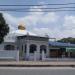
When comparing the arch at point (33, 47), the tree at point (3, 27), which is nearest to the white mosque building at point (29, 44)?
the arch at point (33, 47)

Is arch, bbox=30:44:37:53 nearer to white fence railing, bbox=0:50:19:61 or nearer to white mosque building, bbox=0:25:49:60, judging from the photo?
white mosque building, bbox=0:25:49:60

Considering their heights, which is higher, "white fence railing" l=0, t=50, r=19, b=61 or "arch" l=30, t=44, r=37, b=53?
"arch" l=30, t=44, r=37, b=53

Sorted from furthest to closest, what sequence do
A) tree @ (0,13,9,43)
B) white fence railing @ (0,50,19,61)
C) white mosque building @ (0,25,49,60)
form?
white mosque building @ (0,25,49,60) → tree @ (0,13,9,43) → white fence railing @ (0,50,19,61)

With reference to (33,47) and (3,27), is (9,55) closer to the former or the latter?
(3,27)

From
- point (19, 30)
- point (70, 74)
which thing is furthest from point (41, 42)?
point (70, 74)

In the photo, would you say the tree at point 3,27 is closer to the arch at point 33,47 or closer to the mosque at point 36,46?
the mosque at point 36,46

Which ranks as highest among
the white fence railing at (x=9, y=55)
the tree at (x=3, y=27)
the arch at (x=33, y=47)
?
the tree at (x=3, y=27)

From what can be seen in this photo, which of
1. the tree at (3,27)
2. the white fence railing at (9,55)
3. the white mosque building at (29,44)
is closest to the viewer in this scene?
the white fence railing at (9,55)

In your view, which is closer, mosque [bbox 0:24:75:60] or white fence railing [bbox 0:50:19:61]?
white fence railing [bbox 0:50:19:61]

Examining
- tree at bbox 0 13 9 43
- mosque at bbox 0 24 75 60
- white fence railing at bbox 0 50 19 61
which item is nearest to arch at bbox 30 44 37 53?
mosque at bbox 0 24 75 60

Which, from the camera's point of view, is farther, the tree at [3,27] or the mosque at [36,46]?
the mosque at [36,46]

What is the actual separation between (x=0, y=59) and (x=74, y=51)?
934 inches

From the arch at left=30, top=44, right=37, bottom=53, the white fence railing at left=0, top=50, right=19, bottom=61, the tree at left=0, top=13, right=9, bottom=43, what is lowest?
the white fence railing at left=0, top=50, right=19, bottom=61

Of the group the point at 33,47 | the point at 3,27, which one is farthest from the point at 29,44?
the point at 3,27
